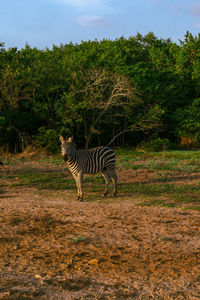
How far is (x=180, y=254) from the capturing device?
6238mm

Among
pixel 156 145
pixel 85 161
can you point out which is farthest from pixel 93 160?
pixel 156 145

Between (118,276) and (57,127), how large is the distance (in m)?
18.4

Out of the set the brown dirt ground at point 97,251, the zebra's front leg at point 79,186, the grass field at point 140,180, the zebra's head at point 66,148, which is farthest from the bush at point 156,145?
the brown dirt ground at point 97,251

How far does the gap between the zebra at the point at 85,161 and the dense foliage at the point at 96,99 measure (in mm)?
10089

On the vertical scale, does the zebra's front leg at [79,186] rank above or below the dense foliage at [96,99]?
below

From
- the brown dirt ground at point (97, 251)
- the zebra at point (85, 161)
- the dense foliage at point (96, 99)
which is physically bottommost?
the brown dirt ground at point (97, 251)

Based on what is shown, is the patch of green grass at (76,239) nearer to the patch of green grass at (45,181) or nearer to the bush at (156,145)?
the patch of green grass at (45,181)

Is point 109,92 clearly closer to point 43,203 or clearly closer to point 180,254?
point 43,203

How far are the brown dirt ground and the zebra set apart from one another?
104 centimetres

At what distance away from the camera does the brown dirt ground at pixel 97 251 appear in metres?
4.82

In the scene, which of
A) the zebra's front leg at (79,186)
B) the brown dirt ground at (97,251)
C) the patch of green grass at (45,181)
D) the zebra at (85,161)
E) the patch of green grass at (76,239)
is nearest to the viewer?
the brown dirt ground at (97,251)

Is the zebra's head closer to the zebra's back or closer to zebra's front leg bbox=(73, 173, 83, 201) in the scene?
the zebra's back

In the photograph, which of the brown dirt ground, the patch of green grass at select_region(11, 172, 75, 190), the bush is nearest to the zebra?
the brown dirt ground

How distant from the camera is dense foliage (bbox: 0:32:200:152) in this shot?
22578 mm
